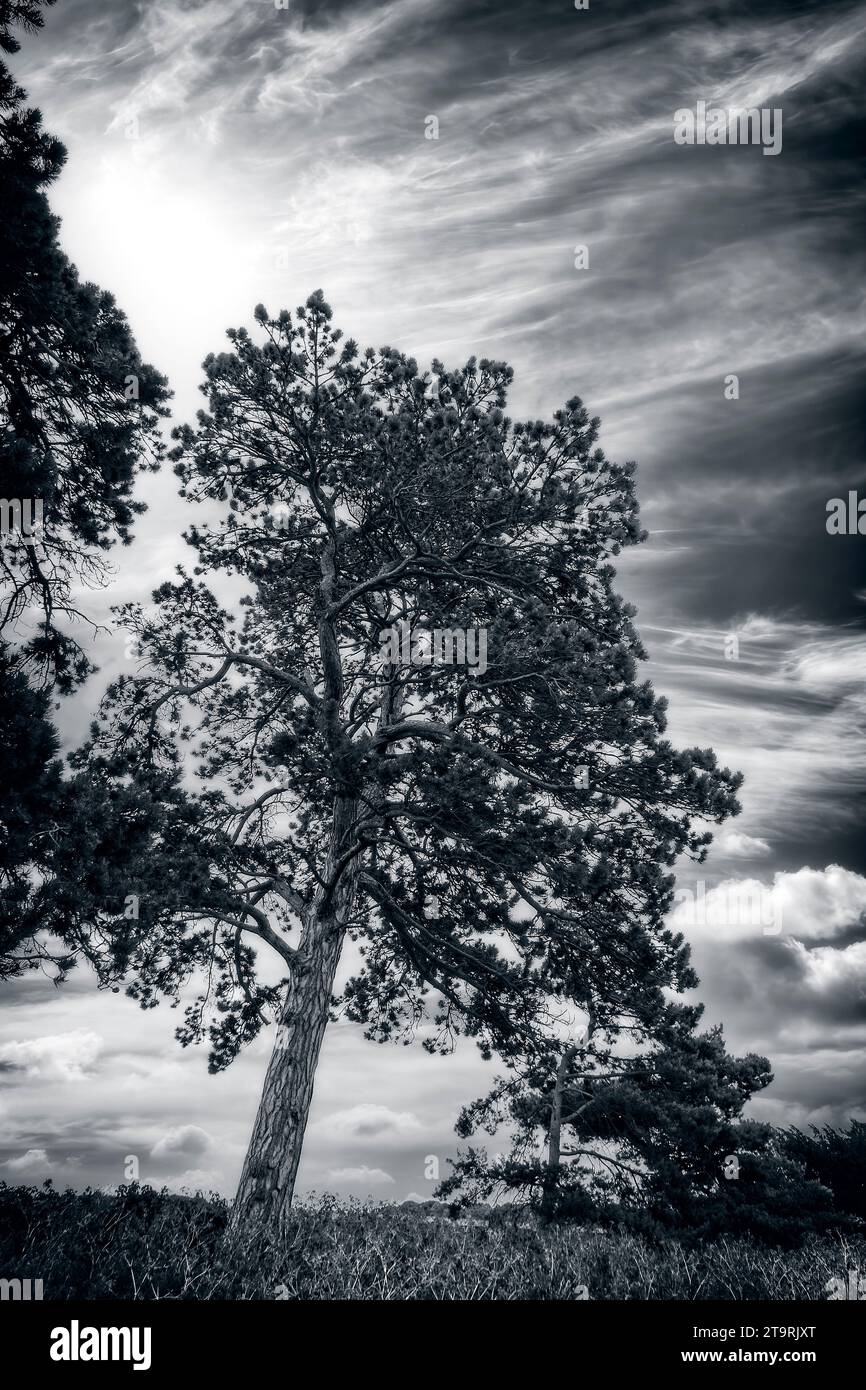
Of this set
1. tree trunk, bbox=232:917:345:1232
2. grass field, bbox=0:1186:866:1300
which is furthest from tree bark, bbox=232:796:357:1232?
grass field, bbox=0:1186:866:1300

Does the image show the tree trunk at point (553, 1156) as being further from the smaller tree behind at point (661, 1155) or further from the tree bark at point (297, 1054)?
the tree bark at point (297, 1054)

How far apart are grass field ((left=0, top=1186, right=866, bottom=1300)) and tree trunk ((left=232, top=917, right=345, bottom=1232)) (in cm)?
37

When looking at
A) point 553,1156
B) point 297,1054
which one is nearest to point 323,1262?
point 297,1054

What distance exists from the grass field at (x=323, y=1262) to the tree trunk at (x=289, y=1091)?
14.4 inches

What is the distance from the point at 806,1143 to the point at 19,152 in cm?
2545

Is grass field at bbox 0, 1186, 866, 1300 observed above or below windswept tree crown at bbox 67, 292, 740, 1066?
below

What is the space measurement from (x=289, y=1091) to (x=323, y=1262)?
3226mm

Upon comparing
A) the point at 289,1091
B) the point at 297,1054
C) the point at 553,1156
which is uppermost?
the point at 297,1054

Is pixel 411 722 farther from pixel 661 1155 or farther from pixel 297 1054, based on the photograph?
pixel 661 1155

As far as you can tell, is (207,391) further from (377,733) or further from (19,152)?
(377,733)

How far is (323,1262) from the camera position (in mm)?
6285

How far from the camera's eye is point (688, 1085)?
15.6 m

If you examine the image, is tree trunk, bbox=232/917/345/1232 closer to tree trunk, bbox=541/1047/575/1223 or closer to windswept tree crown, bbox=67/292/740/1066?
windswept tree crown, bbox=67/292/740/1066

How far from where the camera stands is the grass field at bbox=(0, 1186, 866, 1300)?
5203 mm
